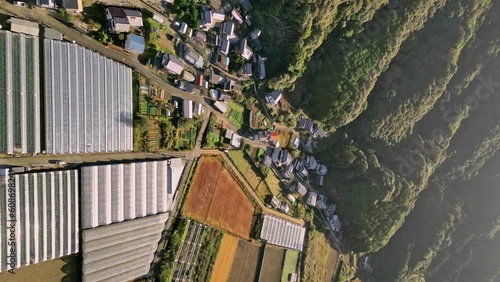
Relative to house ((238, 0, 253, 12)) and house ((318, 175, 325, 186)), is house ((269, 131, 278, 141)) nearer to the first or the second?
house ((318, 175, 325, 186))

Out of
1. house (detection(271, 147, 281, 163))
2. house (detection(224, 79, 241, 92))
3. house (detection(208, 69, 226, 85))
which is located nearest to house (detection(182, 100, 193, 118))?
house (detection(208, 69, 226, 85))

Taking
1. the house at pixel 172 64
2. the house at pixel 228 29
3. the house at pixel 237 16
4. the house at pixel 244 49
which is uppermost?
the house at pixel 237 16

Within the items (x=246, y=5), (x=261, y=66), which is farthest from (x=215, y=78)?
(x=246, y=5)

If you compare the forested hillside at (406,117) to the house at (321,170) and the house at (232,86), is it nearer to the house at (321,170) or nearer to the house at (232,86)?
the house at (321,170)

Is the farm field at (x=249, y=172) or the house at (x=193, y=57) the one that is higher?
the house at (x=193, y=57)

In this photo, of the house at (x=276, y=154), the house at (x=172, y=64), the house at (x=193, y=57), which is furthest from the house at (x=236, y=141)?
the house at (x=172, y=64)

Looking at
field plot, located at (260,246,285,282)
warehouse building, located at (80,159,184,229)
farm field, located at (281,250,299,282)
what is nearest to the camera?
warehouse building, located at (80,159,184,229)
